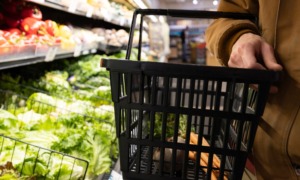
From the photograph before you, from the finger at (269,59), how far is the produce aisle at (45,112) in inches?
24.0

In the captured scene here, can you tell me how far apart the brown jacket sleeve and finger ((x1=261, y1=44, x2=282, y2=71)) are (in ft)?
0.29

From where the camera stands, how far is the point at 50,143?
→ 1.19 meters

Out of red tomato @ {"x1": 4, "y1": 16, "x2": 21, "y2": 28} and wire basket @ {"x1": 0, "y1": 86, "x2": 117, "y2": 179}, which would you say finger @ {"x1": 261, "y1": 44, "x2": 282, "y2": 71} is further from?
red tomato @ {"x1": 4, "y1": 16, "x2": 21, "y2": 28}

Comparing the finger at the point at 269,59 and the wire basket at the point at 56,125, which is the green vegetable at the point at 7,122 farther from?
the finger at the point at 269,59

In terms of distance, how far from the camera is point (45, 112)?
170 centimetres

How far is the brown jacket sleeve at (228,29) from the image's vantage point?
0.70 meters

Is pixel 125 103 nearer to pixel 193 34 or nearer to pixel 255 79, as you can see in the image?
pixel 255 79

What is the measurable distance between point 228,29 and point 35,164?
28.6 inches

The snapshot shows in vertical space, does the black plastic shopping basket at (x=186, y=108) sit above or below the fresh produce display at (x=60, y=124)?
above

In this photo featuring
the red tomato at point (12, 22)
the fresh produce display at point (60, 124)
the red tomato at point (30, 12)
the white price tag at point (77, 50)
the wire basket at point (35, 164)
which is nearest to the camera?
the wire basket at point (35, 164)

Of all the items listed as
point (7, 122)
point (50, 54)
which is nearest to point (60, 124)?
point (7, 122)

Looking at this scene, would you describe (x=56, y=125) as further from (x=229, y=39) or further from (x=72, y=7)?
(x=229, y=39)

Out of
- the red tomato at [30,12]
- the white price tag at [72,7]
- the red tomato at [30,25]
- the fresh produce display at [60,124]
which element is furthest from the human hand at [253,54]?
the red tomato at [30,12]

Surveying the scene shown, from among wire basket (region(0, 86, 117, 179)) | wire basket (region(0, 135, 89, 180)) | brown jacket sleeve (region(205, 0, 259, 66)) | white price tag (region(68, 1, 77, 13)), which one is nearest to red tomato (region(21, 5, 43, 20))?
white price tag (region(68, 1, 77, 13))
